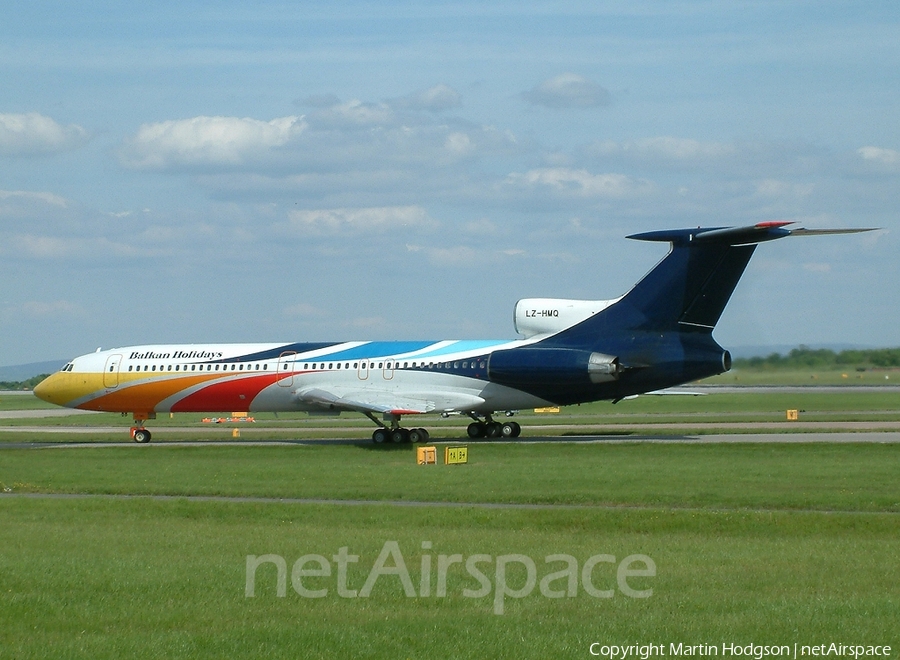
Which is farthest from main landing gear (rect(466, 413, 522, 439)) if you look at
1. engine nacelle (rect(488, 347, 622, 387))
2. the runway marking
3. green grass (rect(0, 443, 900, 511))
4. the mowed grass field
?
the mowed grass field

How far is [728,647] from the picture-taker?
11.4m

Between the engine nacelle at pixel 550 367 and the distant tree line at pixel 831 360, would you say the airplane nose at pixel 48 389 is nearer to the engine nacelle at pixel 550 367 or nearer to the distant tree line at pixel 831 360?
the engine nacelle at pixel 550 367

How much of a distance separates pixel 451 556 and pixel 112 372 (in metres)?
36.0

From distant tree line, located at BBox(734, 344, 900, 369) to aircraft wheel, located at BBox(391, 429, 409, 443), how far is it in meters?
13.3

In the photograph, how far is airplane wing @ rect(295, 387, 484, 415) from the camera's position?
144 ft

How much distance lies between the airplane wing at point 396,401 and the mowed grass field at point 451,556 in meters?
9.91

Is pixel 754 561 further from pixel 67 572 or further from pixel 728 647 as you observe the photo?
pixel 67 572

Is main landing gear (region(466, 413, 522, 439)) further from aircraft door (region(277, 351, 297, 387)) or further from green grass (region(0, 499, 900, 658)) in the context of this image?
green grass (region(0, 499, 900, 658))

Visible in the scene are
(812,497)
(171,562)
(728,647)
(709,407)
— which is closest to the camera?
(728,647)

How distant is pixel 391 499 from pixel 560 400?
17320mm

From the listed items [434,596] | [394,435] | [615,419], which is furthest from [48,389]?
[434,596]

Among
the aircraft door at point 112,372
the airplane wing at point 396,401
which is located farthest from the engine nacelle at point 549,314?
the aircraft door at point 112,372

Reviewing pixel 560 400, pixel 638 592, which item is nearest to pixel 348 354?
pixel 560 400

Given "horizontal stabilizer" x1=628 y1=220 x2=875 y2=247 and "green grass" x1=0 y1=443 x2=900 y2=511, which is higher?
"horizontal stabilizer" x1=628 y1=220 x2=875 y2=247
